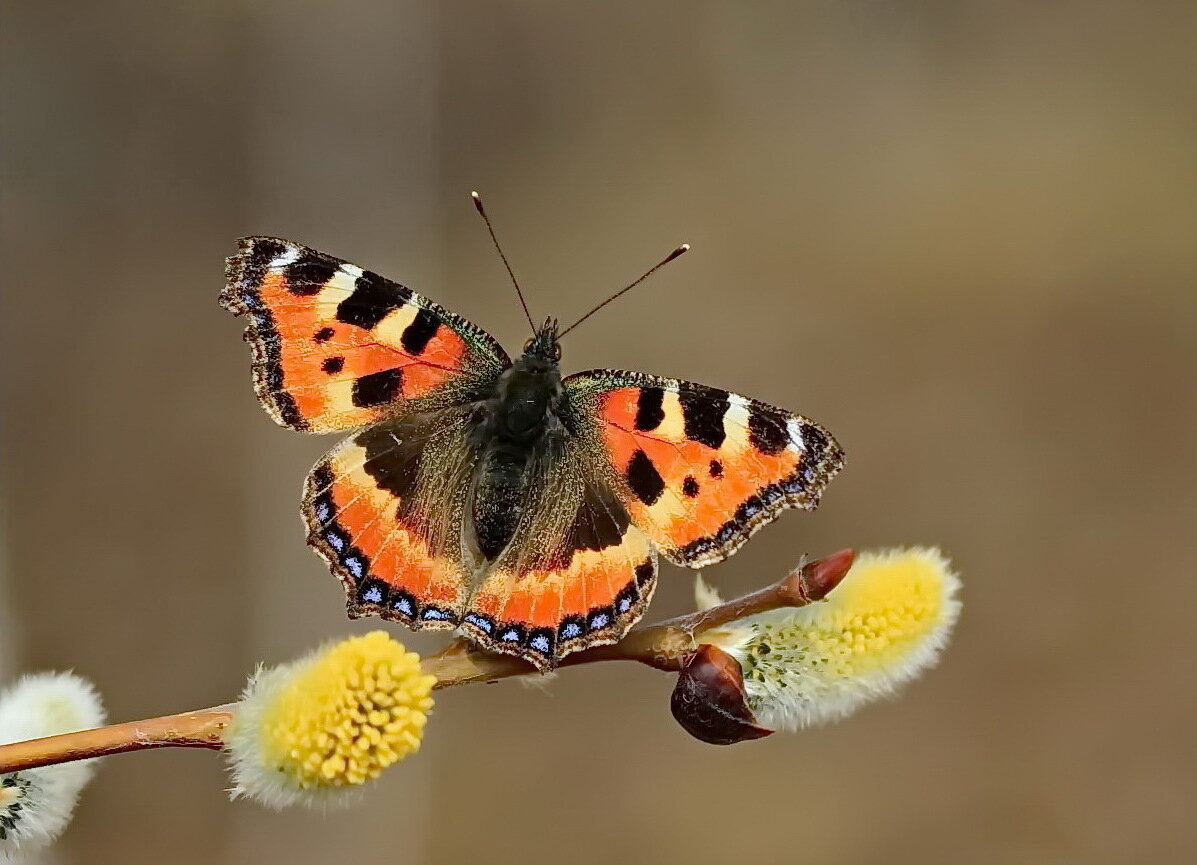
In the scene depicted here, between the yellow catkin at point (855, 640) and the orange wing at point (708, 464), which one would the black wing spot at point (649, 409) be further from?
the yellow catkin at point (855, 640)

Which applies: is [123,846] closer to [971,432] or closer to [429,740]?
[429,740]

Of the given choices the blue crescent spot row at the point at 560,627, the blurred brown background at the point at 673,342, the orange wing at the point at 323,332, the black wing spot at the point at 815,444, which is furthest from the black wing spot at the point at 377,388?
the blurred brown background at the point at 673,342

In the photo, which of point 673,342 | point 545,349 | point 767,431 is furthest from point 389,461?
point 673,342

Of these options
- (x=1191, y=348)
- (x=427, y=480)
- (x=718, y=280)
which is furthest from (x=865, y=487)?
(x=427, y=480)

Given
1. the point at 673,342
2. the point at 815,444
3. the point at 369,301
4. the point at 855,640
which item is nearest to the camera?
the point at 855,640

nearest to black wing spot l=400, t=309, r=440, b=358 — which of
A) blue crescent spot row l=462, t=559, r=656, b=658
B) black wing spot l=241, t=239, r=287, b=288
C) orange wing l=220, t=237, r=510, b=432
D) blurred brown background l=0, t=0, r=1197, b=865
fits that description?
orange wing l=220, t=237, r=510, b=432

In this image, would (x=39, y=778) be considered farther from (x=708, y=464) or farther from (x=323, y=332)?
(x=708, y=464)

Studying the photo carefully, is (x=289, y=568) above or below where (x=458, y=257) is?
below
